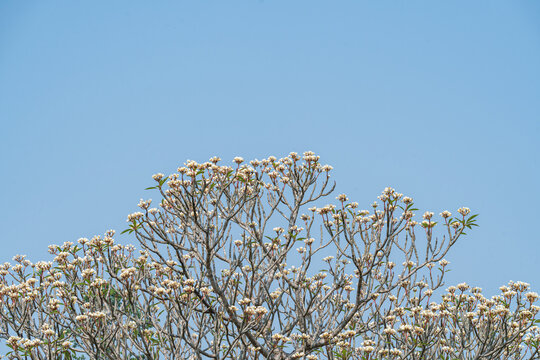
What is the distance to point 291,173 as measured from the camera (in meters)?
10.7

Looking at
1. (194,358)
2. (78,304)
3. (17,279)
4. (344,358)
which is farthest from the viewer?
(17,279)

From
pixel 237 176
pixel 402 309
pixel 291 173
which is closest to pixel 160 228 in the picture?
pixel 237 176

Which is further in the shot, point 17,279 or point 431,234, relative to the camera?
point 17,279

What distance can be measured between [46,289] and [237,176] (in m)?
4.33

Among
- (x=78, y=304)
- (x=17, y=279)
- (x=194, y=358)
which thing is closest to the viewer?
(x=194, y=358)

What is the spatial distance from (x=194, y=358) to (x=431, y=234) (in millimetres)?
4626

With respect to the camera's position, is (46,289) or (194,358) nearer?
(194,358)

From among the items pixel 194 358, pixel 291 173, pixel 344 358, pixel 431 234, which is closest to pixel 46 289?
pixel 194 358

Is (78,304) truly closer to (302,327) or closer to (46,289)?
(46,289)

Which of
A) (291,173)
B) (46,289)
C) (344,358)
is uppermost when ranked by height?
(291,173)

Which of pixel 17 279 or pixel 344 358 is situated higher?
pixel 17 279

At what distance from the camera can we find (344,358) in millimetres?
7762

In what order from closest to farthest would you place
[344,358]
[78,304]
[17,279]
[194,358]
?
1. [344,358]
2. [194,358]
3. [78,304]
4. [17,279]

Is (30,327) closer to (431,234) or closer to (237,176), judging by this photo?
(237,176)
